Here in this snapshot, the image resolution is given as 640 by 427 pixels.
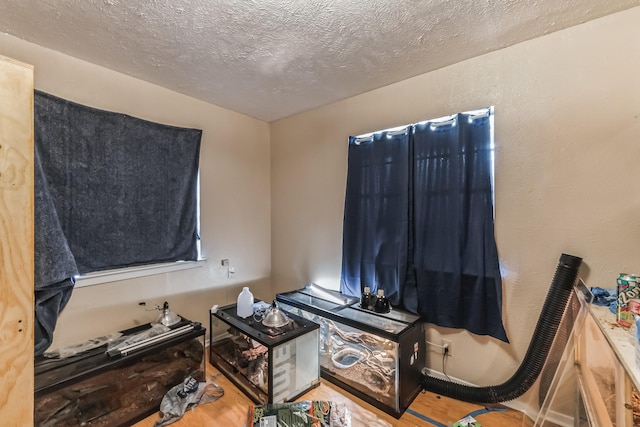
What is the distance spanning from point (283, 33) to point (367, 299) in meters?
1.94

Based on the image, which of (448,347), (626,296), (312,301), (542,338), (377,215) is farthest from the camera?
(312,301)

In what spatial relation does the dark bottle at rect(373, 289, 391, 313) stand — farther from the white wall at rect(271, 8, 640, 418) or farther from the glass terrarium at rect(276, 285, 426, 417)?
the white wall at rect(271, 8, 640, 418)

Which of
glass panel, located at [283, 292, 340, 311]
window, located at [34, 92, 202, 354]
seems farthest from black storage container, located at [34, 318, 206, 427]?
glass panel, located at [283, 292, 340, 311]

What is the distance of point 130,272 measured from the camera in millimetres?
2129

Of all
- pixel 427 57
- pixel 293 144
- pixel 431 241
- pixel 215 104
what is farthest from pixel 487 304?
pixel 215 104

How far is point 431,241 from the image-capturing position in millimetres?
2000

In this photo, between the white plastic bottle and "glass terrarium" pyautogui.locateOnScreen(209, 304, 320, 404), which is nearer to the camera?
"glass terrarium" pyautogui.locateOnScreen(209, 304, 320, 404)

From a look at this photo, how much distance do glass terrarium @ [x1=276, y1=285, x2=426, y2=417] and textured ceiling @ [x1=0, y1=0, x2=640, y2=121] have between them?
1.85m

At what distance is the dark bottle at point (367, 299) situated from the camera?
215cm

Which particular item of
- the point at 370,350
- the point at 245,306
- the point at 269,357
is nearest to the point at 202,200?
the point at 245,306

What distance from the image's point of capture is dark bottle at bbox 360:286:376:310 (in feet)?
7.07

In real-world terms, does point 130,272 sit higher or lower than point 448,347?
higher

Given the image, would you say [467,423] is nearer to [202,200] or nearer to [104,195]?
[202,200]

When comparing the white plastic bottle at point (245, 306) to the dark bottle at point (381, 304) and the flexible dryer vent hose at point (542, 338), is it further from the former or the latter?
the flexible dryer vent hose at point (542, 338)
